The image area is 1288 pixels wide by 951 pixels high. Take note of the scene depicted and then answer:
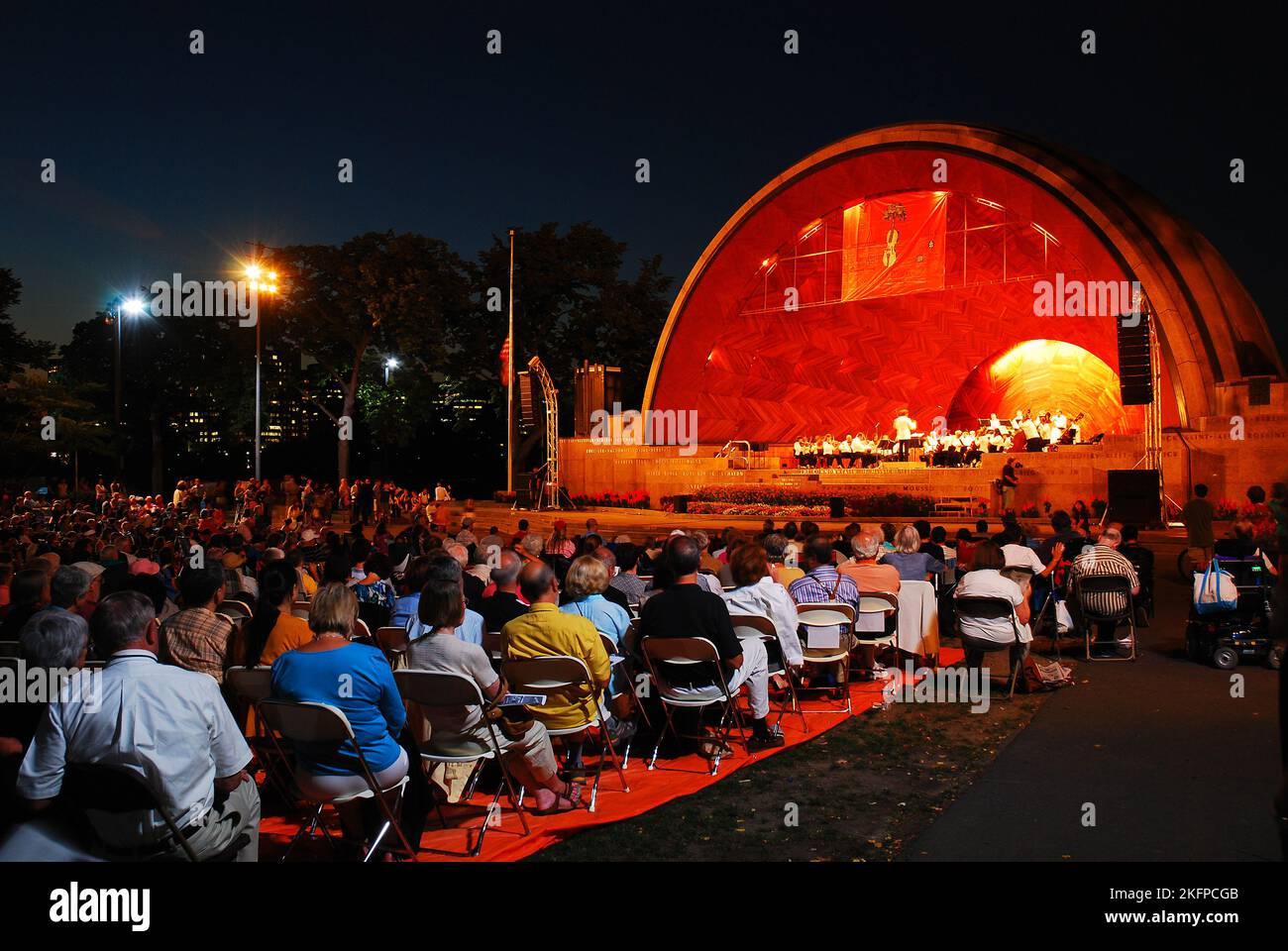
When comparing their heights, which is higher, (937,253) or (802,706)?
(937,253)

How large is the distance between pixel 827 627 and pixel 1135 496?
12.3 metres

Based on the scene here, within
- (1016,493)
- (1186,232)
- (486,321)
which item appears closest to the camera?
(1016,493)

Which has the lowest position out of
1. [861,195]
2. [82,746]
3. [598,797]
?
[598,797]

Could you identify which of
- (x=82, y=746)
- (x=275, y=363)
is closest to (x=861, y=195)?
(x=275, y=363)

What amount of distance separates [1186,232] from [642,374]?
18546mm

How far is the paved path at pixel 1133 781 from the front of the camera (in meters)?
4.24

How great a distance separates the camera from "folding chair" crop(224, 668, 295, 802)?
184 inches

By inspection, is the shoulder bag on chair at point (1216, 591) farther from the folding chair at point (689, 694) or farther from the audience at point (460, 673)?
the audience at point (460, 673)

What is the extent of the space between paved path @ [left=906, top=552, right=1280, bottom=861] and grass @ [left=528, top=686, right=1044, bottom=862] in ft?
0.63

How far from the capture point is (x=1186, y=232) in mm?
23234

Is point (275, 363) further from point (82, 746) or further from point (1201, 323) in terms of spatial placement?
point (82, 746)

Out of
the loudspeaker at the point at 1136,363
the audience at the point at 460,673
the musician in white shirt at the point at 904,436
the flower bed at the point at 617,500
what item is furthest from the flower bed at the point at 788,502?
the audience at the point at 460,673

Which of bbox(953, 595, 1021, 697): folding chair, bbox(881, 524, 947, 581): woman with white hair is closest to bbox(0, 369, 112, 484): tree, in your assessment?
bbox(881, 524, 947, 581): woman with white hair

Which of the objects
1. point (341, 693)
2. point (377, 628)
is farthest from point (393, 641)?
point (341, 693)
